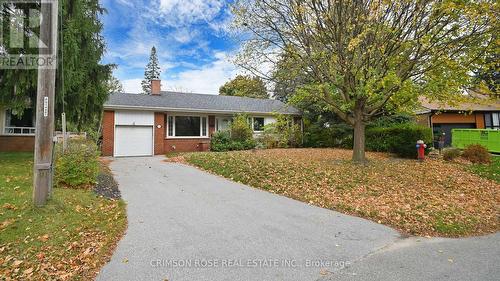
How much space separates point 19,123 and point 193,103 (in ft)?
33.4

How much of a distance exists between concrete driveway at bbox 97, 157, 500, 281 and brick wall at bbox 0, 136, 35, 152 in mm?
13398

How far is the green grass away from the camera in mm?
10595

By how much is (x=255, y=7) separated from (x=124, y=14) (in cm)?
670

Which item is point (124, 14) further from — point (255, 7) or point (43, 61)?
point (43, 61)

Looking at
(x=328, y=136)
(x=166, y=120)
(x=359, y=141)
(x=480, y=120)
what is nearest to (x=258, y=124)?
(x=328, y=136)

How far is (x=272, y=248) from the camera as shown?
13.8 ft

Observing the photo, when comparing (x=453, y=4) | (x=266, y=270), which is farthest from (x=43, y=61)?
(x=453, y=4)

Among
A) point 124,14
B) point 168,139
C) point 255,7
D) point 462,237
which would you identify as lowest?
point 462,237

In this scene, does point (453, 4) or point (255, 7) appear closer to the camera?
point (453, 4)

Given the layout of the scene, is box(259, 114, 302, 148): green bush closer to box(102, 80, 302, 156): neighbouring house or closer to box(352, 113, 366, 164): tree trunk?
box(102, 80, 302, 156): neighbouring house

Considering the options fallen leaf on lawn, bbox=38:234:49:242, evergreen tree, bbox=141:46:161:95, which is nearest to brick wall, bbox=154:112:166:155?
fallen leaf on lawn, bbox=38:234:49:242

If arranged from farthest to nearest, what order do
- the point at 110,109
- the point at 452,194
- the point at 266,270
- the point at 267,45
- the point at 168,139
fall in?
1. the point at 168,139
2. the point at 110,109
3. the point at 267,45
4. the point at 452,194
5. the point at 266,270

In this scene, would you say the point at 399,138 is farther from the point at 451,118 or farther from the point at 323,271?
the point at 323,271

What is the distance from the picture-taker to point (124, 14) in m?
13.0
